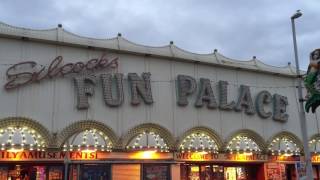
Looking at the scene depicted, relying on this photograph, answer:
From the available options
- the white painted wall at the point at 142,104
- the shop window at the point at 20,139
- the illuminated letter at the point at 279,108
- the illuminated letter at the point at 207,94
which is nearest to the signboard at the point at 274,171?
the white painted wall at the point at 142,104

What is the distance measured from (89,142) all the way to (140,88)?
380 cm

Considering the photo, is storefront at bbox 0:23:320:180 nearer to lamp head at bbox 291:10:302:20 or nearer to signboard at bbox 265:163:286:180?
signboard at bbox 265:163:286:180

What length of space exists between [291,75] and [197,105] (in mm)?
8170

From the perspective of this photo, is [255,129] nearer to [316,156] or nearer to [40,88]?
[316,156]

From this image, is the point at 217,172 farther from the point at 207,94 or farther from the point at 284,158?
the point at 207,94

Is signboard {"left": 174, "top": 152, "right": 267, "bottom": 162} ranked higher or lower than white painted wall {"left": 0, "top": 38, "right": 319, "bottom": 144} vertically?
lower

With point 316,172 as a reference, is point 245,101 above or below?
above

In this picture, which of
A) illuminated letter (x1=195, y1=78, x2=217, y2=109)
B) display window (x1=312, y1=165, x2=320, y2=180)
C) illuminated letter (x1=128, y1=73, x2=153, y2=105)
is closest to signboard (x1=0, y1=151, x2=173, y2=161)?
illuminated letter (x1=128, y1=73, x2=153, y2=105)

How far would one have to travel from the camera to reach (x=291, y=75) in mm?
28953

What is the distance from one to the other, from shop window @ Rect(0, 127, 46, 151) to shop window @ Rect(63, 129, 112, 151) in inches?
47.3

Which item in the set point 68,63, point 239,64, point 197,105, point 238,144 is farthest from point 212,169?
point 68,63

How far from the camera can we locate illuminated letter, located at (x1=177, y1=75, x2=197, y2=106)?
23750mm

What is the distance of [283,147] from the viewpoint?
2686cm

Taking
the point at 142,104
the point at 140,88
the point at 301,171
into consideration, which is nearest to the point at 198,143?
the point at 142,104
